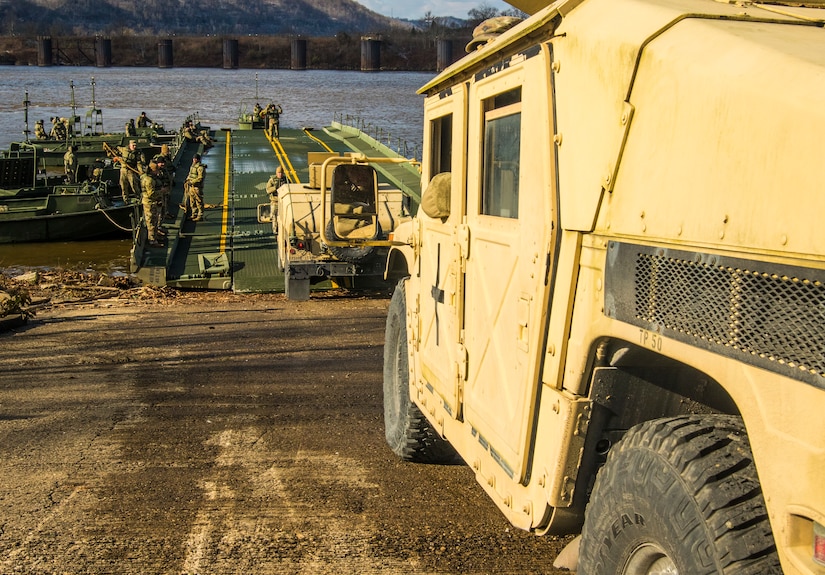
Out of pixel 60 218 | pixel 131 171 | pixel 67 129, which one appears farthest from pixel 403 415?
pixel 67 129

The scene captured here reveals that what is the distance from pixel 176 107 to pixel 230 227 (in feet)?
277

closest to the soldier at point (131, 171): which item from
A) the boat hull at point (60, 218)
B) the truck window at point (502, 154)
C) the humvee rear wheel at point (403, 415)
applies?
Result: the boat hull at point (60, 218)

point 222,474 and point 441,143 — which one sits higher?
point 441,143

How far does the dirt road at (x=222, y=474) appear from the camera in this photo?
5.43 meters

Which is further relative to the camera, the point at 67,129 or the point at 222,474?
the point at 67,129

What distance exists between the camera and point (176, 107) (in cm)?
10125

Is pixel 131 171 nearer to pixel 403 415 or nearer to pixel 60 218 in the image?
pixel 60 218

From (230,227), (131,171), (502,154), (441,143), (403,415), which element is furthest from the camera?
(131,171)

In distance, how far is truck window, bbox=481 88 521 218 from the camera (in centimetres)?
432

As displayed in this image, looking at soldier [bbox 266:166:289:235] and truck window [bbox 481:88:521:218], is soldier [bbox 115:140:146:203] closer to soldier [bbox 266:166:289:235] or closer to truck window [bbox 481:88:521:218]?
soldier [bbox 266:166:289:235]

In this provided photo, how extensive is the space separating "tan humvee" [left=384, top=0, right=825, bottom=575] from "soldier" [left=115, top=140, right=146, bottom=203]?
22.6 metres

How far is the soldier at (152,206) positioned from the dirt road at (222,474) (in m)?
9.01

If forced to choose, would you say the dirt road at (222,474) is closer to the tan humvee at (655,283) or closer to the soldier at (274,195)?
the tan humvee at (655,283)

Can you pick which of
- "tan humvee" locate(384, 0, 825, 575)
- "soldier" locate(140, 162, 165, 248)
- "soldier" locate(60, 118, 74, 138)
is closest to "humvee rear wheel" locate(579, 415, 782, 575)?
"tan humvee" locate(384, 0, 825, 575)
